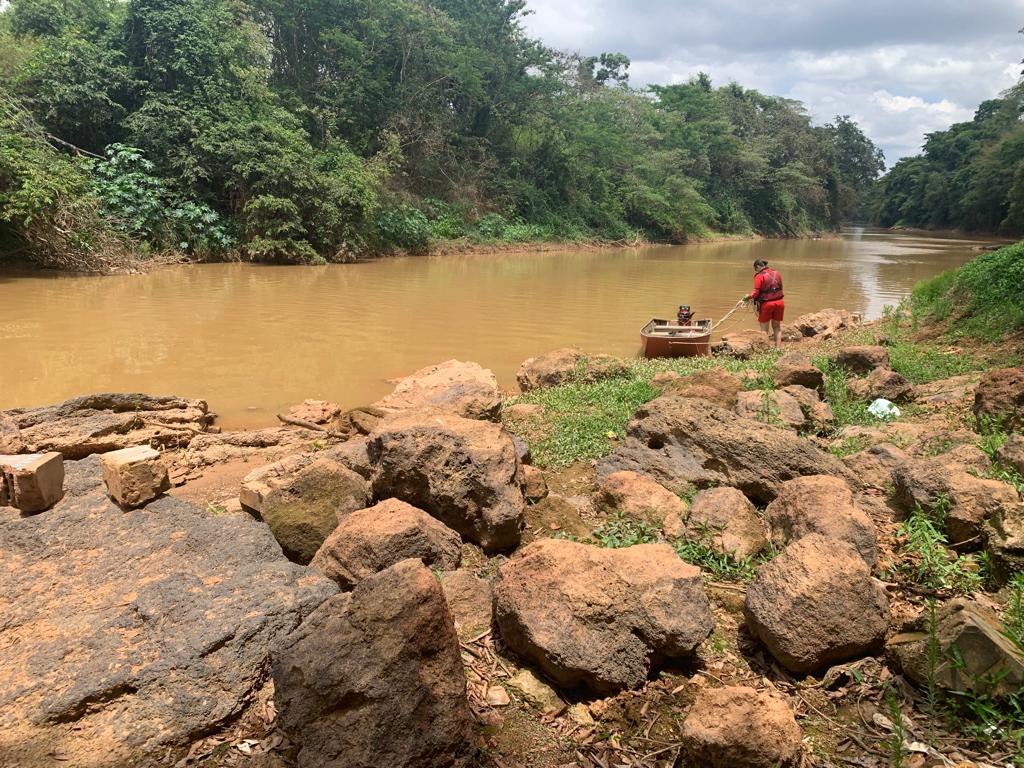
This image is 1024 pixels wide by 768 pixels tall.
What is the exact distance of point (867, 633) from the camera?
2455 millimetres

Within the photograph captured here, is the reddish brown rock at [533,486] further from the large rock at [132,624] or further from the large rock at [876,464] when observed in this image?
the large rock at [876,464]

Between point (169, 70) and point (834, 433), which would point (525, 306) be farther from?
point (169, 70)

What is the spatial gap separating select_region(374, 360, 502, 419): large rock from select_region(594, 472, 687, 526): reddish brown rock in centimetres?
212

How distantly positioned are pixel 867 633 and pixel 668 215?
41119 millimetres

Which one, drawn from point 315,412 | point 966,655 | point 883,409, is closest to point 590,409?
point 883,409

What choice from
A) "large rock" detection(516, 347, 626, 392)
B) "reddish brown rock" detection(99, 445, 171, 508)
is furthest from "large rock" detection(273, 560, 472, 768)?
"large rock" detection(516, 347, 626, 392)

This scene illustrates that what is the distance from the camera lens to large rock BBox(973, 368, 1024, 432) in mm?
4699

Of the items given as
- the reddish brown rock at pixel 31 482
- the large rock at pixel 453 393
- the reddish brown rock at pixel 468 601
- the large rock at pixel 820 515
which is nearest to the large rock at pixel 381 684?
the reddish brown rock at pixel 468 601

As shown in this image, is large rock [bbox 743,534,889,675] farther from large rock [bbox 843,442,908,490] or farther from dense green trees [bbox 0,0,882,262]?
dense green trees [bbox 0,0,882,262]

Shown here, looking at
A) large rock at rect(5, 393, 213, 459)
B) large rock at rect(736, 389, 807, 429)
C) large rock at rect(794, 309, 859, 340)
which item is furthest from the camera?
large rock at rect(794, 309, 859, 340)

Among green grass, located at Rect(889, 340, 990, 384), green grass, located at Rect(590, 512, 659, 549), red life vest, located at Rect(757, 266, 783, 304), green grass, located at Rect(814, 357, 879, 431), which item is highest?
red life vest, located at Rect(757, 266, 783, 304)

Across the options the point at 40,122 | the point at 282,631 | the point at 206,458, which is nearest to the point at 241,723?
the point at 282,631

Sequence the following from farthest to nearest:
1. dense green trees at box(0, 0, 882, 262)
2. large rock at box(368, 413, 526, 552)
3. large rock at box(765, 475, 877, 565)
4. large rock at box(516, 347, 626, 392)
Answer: dense green trees at box(0, 0, 882, 262) < large rock at box(516, 347, 626, 392) < large rock at box(368, 413, 526, 552) < large rock at box(765, 475, 877, 565)

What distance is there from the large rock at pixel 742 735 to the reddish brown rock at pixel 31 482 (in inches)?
131
